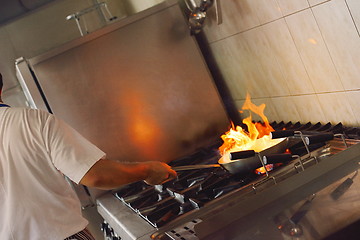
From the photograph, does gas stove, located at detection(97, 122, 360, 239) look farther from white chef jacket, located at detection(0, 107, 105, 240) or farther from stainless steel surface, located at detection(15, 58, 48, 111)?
stainless steel surface, located at detection(15, 58, 48, 111)

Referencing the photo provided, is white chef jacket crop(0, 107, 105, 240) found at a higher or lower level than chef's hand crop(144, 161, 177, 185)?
higher

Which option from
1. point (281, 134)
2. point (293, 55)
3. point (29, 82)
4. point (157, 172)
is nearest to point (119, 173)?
point (157, 172)

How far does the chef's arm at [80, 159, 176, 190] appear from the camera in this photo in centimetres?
154

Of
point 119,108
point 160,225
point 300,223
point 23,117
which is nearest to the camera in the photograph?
point 300,223

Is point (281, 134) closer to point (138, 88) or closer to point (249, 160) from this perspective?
point (249, 160)

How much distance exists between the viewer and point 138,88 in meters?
2.33

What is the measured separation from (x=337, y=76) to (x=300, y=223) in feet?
2.22

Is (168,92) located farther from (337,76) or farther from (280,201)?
(280,201)

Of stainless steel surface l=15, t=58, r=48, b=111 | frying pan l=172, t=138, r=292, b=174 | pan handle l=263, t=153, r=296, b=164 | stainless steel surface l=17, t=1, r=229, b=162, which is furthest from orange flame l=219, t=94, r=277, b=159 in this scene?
stainless steel surface l=15, t=58, r=48, b=111

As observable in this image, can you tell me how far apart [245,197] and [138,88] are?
42.6 inches

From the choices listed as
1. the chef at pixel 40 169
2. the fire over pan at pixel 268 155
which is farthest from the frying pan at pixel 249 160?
the chef at pixel 40 169

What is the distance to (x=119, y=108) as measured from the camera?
Result: 7.57ft

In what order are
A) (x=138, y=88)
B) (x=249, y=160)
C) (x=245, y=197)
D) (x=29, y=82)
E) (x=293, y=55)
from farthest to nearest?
(x=138, y=88) < (x=29, y=82) < (x=293, y=55) < (x=249, y=160) < (x=245, y=197)

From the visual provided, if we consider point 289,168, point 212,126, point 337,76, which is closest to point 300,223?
point 289,168
